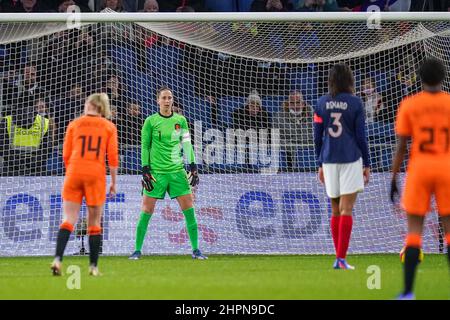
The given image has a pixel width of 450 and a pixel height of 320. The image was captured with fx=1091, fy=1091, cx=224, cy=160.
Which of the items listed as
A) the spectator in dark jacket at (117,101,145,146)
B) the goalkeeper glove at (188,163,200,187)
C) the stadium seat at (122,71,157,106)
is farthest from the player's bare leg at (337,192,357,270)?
the stadium seat at (122,71,157,106)

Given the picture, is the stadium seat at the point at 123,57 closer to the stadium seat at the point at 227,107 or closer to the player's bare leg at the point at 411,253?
the stadium seat at the point at 227,107

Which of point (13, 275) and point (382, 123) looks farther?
point (382, 123)

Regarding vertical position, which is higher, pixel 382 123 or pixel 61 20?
pixel 61 20

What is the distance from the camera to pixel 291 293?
9211 mm

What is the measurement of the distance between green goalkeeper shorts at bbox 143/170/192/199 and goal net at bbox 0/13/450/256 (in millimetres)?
1362

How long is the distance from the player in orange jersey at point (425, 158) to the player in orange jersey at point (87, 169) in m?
3.63

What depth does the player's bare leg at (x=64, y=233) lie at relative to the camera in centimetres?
1093

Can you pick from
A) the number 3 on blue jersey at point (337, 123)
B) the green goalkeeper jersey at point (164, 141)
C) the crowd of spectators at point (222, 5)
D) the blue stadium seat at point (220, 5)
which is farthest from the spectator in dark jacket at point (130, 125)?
the number 3 on blue jersey at point (337, 123)

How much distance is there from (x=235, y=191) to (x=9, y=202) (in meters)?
3.16

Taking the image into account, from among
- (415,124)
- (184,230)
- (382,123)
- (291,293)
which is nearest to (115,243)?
(184,230)

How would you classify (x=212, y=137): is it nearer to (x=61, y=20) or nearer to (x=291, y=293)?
(x=61, y=20)

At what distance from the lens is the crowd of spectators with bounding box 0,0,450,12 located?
1771cm

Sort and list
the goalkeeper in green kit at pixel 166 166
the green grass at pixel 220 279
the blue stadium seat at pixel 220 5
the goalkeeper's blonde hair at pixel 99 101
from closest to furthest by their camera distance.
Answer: the green grass at pixel 220 279, the goalkeeper's blonde hair at pixel 99 101, the goalkeeper in green kit at pixel 166 166, the blue stadium seat at pixel 220 5

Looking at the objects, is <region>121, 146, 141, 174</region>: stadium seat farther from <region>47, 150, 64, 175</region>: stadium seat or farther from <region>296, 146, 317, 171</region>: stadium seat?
<region>296, 146, 317, 171</region>: stadium seat
